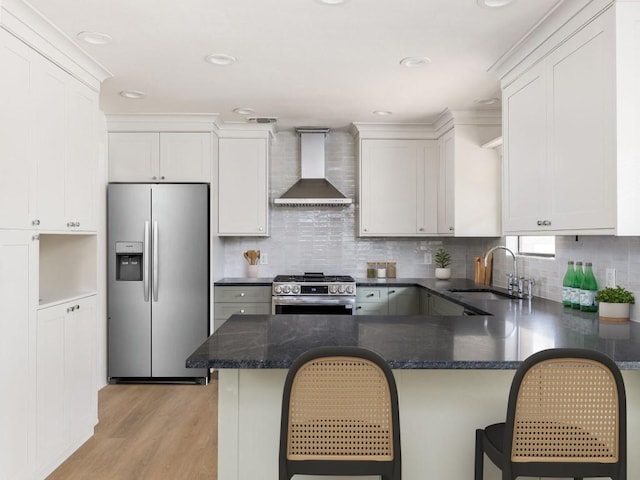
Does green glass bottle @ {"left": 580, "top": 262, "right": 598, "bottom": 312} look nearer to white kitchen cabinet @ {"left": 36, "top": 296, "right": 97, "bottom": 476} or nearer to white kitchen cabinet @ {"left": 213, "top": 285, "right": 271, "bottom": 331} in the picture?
white kitchen cabinet @ {"left": 213, "top": 285, "right": 271, "bottom": 331}

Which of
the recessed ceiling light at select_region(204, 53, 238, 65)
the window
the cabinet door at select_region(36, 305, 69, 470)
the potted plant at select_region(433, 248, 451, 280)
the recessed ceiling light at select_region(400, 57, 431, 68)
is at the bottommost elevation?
the cabinet door at select_region(36, 305, 69, 470)

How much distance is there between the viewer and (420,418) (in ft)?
6.19

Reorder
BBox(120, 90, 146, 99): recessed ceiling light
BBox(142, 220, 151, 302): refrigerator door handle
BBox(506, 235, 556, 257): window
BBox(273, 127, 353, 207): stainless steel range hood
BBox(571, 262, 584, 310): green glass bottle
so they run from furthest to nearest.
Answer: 1. BBox(273, 127, 353, 207): stainless steel range hood
2. BBox(142, 220, 151, 302): refrigerator door handle
3. BBox(120, 90, 146, 99): recessed ceiling light
4. BBox(506, 235, 556, 257): window
5. BBox(571, 262, 584, 310): green glass bottle

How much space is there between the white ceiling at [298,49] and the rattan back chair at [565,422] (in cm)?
180

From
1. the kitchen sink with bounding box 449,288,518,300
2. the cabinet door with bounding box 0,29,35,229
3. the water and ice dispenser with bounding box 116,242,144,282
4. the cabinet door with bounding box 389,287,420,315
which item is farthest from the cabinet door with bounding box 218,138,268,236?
the cabinet door with bounding box 0,29,35,229

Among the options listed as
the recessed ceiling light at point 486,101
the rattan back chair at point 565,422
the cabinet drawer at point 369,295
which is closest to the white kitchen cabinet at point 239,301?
the cabinet drawer at point 369,295

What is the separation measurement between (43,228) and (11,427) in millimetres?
1039

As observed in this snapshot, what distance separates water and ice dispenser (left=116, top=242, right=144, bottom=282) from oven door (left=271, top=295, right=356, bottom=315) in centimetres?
128

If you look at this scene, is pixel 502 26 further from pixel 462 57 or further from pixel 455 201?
pixel 455 201

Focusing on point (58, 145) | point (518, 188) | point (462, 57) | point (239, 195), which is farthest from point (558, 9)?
point (239, 195)

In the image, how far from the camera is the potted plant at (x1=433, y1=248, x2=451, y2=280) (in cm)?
497

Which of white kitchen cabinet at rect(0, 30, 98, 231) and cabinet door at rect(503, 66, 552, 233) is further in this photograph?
cabinet door at rect(503, 66, 552, 233)

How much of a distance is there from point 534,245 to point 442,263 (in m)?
1.29

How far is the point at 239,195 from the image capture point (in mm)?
4801
